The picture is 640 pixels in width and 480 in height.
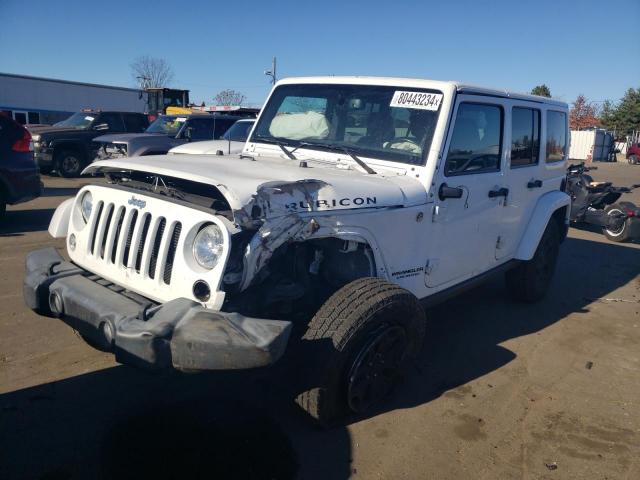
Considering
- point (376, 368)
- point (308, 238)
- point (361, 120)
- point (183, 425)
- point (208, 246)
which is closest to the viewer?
point (208, 246)

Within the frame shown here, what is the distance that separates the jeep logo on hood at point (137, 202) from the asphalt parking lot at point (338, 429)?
3.13ft

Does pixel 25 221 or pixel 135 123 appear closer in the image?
pixel 25 221

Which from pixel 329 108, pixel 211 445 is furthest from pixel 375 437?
pixel 329 108

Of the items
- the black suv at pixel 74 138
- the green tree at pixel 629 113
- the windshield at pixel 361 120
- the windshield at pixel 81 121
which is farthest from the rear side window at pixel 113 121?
the green tree at pixel 629 113

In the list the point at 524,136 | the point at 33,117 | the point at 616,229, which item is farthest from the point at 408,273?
the point at 33,117

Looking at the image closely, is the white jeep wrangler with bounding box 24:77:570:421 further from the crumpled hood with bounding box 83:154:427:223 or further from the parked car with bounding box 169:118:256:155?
the parked car with bounding box 169:118:256:155

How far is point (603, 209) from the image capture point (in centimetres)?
960

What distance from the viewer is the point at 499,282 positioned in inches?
251

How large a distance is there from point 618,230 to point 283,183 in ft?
28.1

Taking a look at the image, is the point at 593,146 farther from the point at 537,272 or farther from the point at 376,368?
the point at 376,368

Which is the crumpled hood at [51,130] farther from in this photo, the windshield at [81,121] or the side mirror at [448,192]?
the side mirror at [448,192]

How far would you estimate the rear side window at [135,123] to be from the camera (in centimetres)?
1498

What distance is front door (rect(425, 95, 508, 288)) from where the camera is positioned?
11.9 ft

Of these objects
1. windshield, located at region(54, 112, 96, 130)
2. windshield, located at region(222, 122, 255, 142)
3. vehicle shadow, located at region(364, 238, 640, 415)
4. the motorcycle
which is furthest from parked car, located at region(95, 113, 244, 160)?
vehicle shadow, located at region(364, 238, 640, 415)
